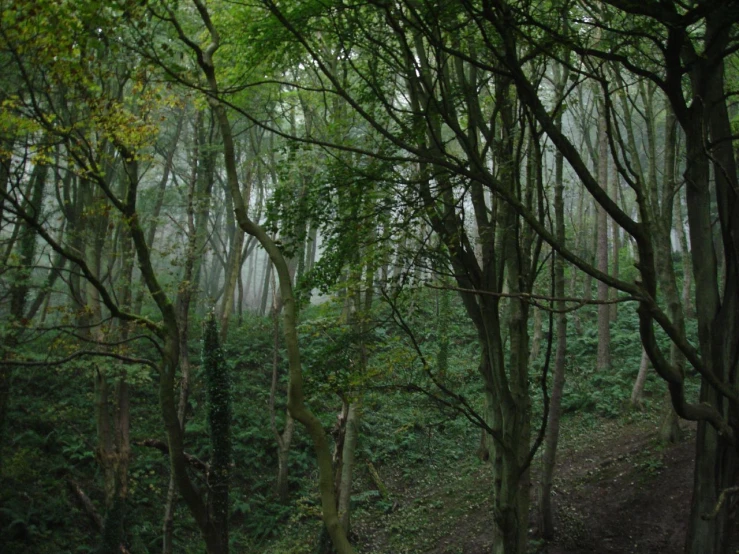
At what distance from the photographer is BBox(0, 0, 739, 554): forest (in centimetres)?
439

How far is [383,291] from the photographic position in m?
6.45

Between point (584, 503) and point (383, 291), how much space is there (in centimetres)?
656

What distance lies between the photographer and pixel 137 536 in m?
13.5

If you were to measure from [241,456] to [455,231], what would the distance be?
12.5 m

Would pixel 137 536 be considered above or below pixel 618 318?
below

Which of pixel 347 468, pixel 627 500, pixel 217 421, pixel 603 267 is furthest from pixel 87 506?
pixel 603 267

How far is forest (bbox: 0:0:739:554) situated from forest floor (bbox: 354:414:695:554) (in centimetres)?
7

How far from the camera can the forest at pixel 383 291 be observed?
439 centimetres

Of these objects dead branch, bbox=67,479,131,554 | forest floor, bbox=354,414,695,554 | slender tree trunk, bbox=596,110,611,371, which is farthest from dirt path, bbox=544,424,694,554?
dead branch, bbox=67,479,131,554

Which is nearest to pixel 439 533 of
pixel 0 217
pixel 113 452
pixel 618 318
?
pixel 113 452

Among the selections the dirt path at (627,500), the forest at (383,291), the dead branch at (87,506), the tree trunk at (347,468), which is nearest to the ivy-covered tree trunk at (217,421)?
the forest at (383,291)

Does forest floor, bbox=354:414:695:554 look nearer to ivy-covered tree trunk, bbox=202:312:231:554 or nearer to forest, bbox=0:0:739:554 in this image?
forest, bbox=0:0:739:554

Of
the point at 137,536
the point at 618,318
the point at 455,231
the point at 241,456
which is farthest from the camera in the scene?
the point at 618,318

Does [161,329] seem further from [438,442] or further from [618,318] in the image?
[618,318]
